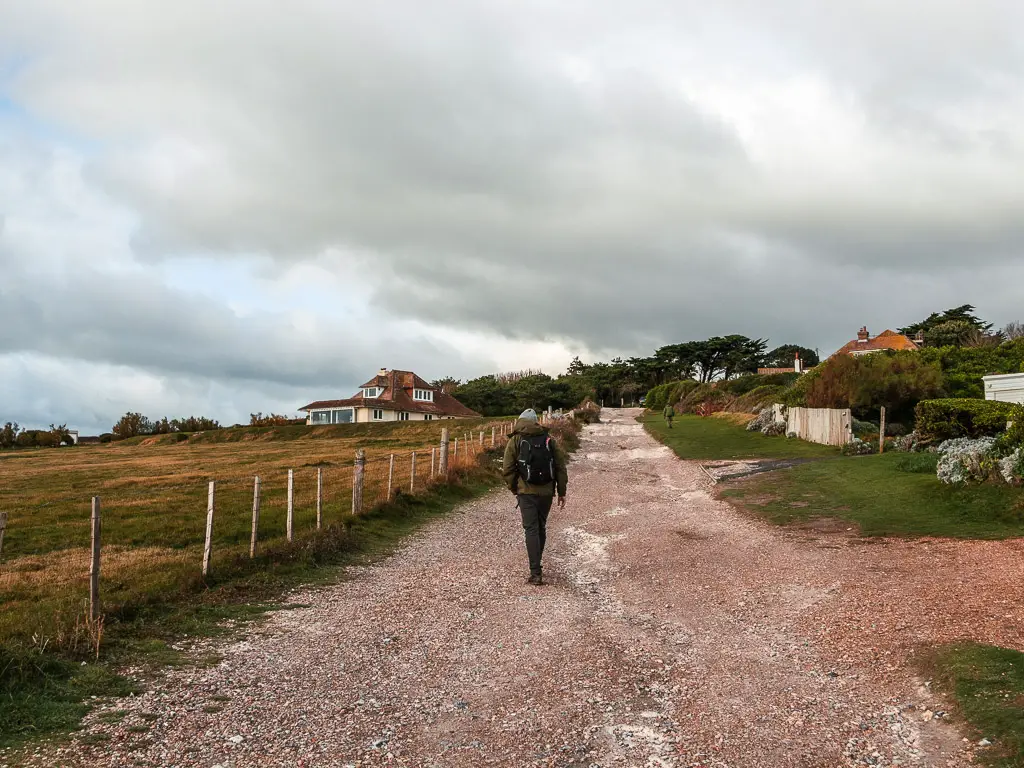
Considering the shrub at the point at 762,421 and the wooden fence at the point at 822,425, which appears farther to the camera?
the shrub at the point at 762,421

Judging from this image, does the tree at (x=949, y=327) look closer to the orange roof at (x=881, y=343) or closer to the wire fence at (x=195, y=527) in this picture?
the orange roof at (x=881, y=343)

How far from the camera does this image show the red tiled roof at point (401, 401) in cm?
8362

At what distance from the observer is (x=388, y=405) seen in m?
83.1

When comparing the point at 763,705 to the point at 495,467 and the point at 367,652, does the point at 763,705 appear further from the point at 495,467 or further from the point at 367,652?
the point at 495,467

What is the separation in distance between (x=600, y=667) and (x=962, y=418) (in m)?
20.0

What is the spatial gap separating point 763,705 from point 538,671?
1857 millimetres

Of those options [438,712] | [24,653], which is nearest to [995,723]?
[438,712]

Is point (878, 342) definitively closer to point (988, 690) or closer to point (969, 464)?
point (969, 464)

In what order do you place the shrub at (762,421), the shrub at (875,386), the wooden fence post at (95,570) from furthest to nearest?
the shrub at (762,421)
the shrub at (875,386)
the wooden fence post at (95,570)

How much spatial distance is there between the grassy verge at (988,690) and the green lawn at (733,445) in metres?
21.4

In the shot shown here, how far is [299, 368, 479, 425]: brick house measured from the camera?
82.3m

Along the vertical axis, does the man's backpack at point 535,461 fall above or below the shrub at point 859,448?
above

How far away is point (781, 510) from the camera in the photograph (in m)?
15.9

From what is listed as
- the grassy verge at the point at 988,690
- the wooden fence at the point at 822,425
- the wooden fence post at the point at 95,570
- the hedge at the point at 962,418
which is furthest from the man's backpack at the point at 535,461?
the wooden fence at the point at 822,425
